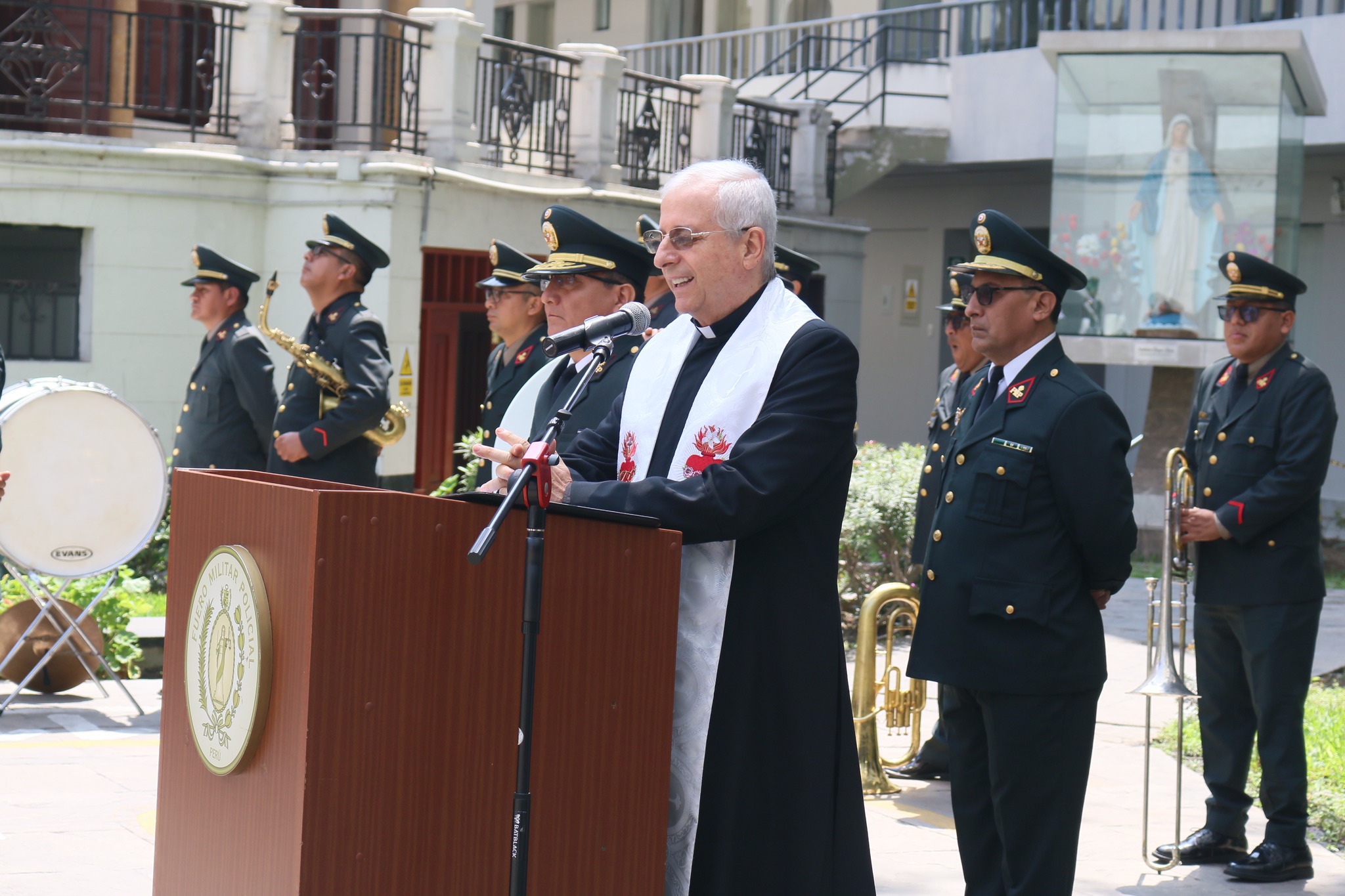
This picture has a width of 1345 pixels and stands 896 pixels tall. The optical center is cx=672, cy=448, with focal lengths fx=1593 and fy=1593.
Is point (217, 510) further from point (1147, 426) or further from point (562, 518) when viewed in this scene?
point (1147, 426)

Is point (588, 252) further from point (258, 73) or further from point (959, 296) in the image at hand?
point (258, 73)

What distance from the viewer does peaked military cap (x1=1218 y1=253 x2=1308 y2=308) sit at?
18.2 feet

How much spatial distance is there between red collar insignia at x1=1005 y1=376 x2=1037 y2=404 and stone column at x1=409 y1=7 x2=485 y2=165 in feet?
35.4

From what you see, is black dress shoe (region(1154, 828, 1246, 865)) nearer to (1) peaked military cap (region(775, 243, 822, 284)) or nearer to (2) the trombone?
(2) the trombone

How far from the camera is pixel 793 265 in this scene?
7523 mm

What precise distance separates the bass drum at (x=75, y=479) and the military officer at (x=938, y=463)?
11.3 feet

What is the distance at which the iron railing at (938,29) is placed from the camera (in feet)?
62.7

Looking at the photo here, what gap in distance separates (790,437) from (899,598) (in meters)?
3.28

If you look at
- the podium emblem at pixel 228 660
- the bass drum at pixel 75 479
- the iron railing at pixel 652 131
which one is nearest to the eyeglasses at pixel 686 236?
the podium emblem at pixel 228 660

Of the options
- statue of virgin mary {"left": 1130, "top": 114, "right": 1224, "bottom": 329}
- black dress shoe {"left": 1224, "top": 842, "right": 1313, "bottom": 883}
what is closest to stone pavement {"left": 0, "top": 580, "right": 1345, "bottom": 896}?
black dress shoe {"left": 1224, "top": 842, "right": 1313, "bottom": 883}

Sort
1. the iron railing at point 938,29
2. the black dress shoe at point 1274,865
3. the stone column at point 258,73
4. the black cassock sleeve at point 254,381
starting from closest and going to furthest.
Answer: the black dress shoe at point 1274,865 → the black cassock sleeve at point 254,381 → the stone column at point 258,73 → the iron railing at point 938,29

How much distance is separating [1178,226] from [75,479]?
12.0m

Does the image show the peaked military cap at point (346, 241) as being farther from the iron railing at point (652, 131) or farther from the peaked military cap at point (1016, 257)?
the iron railing at point (652, 131)

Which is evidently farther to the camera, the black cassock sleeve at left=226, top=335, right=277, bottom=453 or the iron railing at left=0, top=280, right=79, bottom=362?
the iron railing at left=0, top=280, right=79, bottom=362
